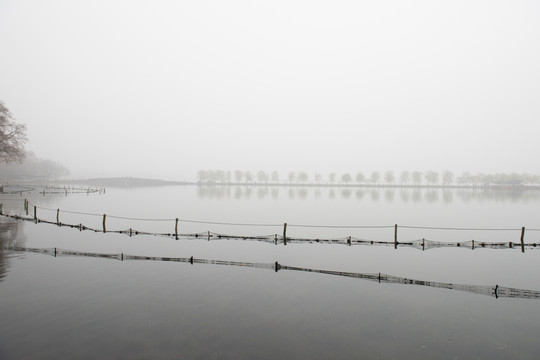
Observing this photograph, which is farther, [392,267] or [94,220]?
[94,220]

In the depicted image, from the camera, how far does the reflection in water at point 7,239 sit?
1703 cm

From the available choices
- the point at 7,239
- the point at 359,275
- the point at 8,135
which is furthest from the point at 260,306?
the point at 8,135

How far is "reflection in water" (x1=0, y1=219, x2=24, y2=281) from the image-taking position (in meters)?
17.0

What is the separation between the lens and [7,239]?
23.3m

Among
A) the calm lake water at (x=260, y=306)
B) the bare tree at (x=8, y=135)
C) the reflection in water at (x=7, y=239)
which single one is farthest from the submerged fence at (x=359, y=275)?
the bare tree at (x=8, y=135)

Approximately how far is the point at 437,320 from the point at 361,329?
11.6ft

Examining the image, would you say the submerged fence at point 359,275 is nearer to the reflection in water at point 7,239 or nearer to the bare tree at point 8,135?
the reflection in water at point 7,239

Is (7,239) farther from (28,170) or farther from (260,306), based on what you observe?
(28,170)

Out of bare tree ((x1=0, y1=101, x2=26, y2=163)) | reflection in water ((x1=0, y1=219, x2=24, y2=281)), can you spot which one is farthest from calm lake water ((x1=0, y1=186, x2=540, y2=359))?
bare tree ((x1=0, y1=101, x2=26, y2=163))

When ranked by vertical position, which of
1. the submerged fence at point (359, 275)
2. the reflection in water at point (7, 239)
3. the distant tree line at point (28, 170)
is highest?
the distant tree line at point (28, 170)

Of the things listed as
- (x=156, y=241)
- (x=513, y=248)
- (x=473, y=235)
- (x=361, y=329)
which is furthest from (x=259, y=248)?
(x=473, y=235)

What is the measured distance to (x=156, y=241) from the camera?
86.5 feet

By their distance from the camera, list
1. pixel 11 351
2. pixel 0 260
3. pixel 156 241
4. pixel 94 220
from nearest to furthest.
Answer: pixel 11 351
pixel 0 260
pixel 156 241
pixel 94 220

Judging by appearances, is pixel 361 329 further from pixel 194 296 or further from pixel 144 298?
pixel 144 298
